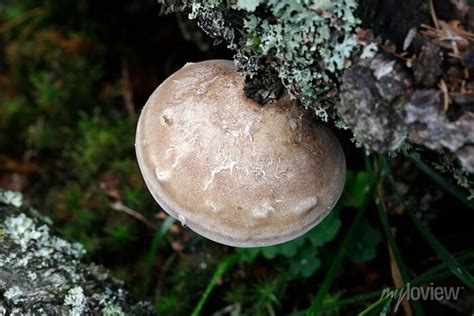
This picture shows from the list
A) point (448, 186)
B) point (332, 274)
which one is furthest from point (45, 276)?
point (448, 186)

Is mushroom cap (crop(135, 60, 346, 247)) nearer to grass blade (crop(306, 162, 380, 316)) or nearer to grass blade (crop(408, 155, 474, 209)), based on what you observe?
grass blade (crop(306, 162, 380, 316))

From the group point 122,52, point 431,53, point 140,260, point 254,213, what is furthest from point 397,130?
point 122,52

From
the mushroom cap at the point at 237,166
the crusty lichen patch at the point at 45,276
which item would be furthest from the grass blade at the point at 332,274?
the crusty lichen patch at the point at 45,276

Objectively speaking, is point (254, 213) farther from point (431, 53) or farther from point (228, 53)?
point (228, 53)

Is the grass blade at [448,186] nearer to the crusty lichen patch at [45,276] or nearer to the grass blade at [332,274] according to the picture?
the grass blade at [332,274]

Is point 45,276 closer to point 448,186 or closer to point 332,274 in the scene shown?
point 332,274

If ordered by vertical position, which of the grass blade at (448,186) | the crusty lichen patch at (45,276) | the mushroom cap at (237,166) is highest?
the mushroom cap at (237,166)
